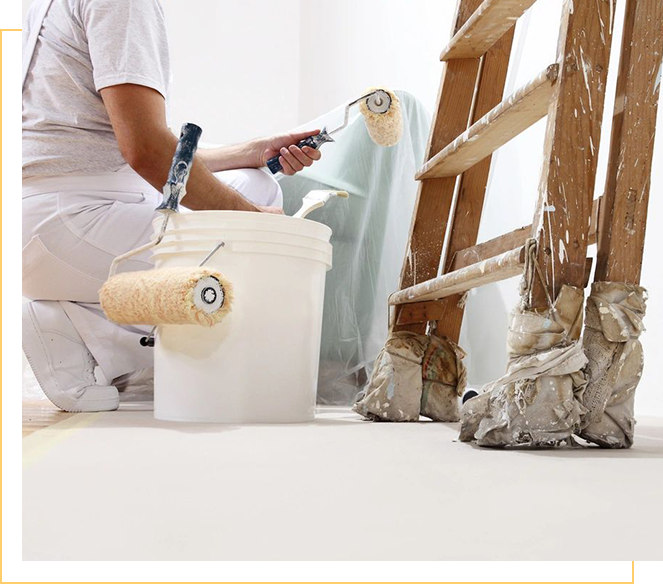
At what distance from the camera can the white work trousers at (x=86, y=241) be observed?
56.3 inches

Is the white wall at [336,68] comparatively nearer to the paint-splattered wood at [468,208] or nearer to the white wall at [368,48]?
the white wall at [368,48]

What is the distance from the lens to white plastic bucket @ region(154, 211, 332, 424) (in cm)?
117

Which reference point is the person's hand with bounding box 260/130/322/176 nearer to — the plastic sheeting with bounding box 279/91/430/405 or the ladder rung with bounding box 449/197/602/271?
the plastic sheeting with bounding box 279/91/430/405

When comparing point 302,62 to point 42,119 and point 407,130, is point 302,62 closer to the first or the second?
point 407,130

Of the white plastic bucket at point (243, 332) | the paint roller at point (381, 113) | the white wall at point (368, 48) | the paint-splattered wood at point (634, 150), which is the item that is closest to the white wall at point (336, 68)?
the white wall at point (368, 48)

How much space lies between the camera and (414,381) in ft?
4.25

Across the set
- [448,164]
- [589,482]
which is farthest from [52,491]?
[448,164]

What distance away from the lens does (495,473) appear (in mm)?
711

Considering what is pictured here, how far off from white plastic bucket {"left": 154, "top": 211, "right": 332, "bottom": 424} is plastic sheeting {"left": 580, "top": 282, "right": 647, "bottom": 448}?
0.49 m

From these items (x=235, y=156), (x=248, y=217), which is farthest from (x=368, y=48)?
(x=248, y=217)

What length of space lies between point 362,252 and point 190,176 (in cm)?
61

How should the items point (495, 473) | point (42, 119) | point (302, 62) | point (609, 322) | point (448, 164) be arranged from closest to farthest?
point (495, 473) < point (609, 322) < point (448, 164) < point (42, 119) < point (302, 62)

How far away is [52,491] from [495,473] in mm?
410

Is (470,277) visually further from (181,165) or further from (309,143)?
(309,143)
